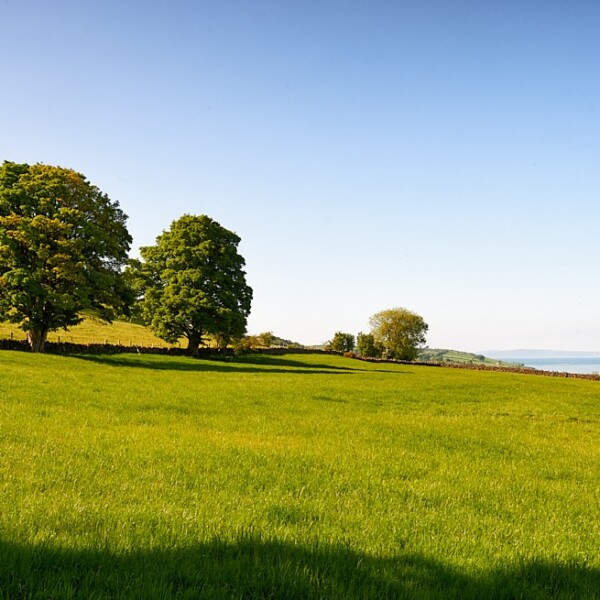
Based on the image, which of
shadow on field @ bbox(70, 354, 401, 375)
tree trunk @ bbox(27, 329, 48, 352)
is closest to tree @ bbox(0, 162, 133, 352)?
tree trunk @ bbox(27, 329, 48, 352)

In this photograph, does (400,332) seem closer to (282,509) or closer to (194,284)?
(194,284)

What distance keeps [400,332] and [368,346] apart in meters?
11.9

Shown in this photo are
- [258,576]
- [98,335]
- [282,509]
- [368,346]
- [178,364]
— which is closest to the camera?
[258,576]

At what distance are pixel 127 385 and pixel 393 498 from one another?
21.4m

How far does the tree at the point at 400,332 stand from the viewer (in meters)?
131

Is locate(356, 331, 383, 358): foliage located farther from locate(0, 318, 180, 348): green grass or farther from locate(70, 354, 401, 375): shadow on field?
locate(70, 354, 401, 375): shadow on field

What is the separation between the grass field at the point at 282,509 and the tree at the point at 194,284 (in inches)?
1473

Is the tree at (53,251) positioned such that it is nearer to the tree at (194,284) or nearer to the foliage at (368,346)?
the tree at (194,284)

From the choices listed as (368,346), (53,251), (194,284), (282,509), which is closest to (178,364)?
(194,284)

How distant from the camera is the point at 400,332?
133000mm

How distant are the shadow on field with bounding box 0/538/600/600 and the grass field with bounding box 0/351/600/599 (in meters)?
0.02

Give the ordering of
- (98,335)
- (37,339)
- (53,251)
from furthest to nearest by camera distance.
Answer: (98,335) < (37,339) < (53,251)

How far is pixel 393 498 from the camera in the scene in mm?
8625

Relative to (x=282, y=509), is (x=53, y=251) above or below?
above
